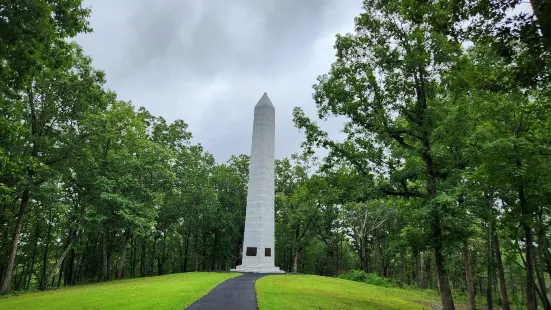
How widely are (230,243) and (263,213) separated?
58.7 ft

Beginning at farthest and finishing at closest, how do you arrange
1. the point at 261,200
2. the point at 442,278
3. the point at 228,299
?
1. the point at 261,200
2. the point at 442,278
3. the point at 228,299

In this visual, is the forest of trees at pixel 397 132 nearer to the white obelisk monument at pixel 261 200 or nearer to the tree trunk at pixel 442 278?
the tree trunk at pixel 442 278

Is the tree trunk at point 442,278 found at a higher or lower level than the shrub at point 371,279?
higher

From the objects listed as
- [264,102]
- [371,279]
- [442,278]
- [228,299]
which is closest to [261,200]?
[264,102]

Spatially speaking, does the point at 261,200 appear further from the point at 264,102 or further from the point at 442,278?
the point at 442,278

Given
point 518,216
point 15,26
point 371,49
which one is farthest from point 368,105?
point 15,26

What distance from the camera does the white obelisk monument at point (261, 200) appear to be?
2977cm

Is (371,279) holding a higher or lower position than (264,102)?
lower

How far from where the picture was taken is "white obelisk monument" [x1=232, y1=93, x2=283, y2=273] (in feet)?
97.7

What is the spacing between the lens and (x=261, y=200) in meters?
31.0

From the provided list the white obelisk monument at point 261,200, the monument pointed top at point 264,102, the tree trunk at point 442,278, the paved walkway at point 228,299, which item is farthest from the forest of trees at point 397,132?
the monument pointed top at point 264,102

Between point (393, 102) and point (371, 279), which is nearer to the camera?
point (393, 102)

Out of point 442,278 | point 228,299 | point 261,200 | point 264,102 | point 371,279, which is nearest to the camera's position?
point 228,299

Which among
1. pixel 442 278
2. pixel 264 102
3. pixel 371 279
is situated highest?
pixel 264 102
